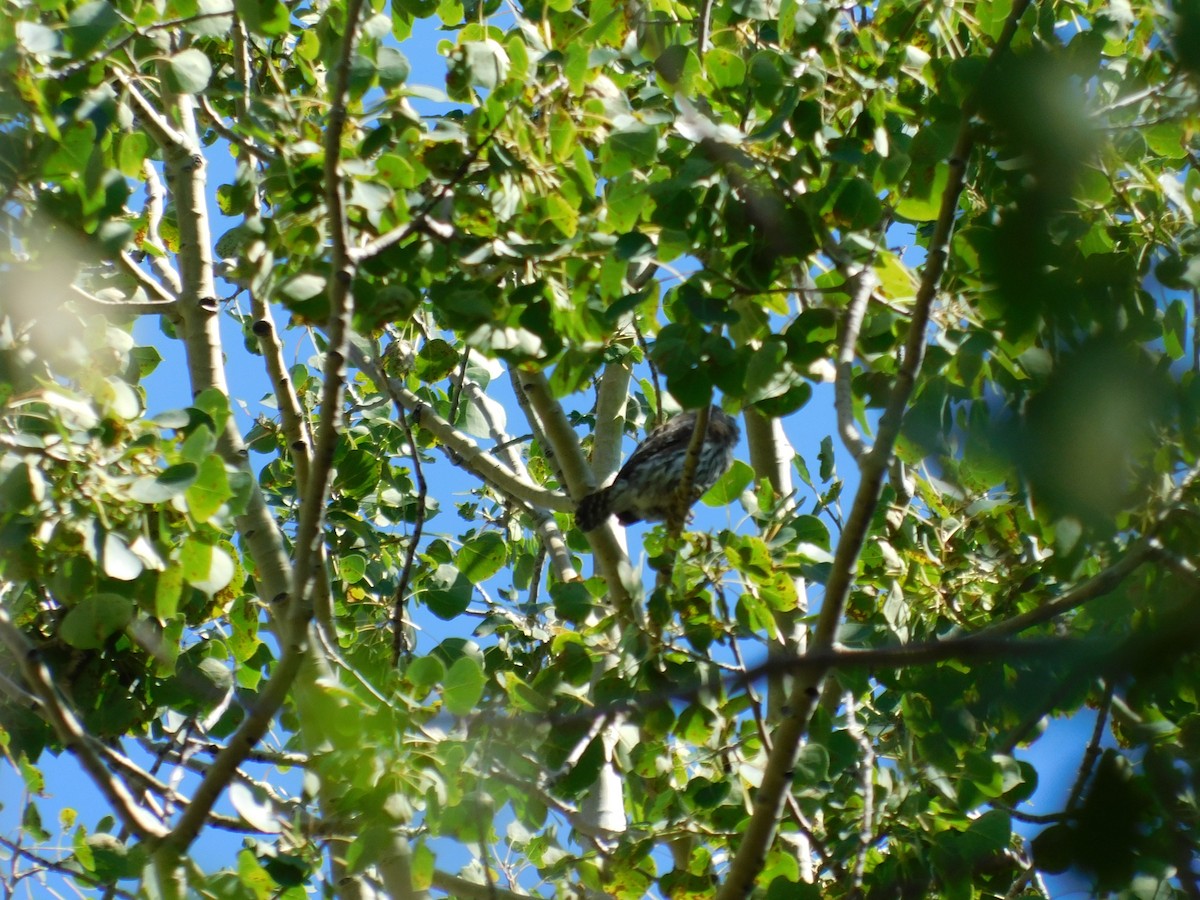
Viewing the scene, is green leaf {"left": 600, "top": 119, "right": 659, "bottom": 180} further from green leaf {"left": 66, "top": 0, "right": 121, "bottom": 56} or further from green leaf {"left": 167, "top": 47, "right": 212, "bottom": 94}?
green leaf {"left": 66, "top": 0, "right": 121, "bottom": 56}

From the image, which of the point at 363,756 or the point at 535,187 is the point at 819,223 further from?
the point at 363,756

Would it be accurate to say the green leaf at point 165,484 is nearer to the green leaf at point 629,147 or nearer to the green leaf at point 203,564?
the green leaf at point 203,564

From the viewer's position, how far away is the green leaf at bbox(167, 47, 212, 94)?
9.60 feet

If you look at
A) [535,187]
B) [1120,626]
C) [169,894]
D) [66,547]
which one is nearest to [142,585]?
[66,547]

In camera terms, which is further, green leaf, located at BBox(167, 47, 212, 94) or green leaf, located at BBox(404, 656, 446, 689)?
green leaf, located at BBox(167, 47, 212, 94)

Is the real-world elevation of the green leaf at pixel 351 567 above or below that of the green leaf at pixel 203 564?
above

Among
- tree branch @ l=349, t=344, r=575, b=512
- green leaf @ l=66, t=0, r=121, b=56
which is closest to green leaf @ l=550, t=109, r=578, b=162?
green leaf @ l=66, t=0, r=121, b=56

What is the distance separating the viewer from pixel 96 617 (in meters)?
2.73

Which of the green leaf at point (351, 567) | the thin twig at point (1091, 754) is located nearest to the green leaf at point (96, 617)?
the green leaf at point (351, 567)

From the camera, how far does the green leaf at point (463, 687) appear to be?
102 inches

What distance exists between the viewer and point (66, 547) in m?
2.77

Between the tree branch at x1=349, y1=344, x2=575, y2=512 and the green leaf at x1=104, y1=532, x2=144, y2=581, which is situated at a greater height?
the tree branch at x1=349, y1=344, x2=575, y2=512

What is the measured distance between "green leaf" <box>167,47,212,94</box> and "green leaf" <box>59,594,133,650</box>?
3.81 ft

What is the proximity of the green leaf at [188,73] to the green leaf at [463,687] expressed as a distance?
4.74 feet
